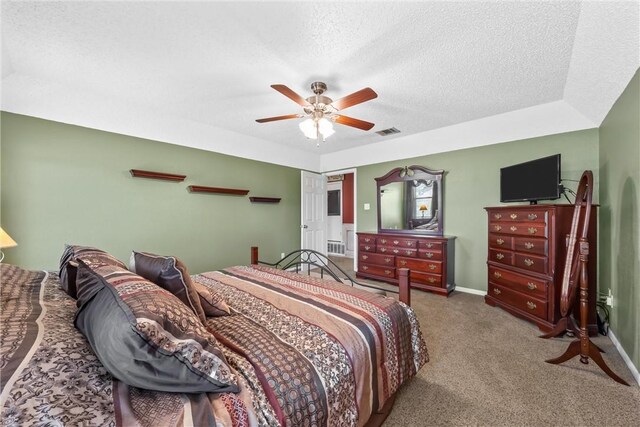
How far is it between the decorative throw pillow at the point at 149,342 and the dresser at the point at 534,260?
317 cm

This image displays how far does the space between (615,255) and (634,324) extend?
2.41 feet

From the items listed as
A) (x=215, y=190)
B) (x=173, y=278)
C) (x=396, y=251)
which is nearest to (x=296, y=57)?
(x=173, y=278)

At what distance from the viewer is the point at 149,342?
2.46ft

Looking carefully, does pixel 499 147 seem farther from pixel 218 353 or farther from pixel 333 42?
pixel 218 353

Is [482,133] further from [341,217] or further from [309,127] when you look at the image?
[341,217]

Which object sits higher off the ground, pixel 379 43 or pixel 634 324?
pixel 379 43

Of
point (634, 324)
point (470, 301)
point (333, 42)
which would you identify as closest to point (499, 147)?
point (470, 301)

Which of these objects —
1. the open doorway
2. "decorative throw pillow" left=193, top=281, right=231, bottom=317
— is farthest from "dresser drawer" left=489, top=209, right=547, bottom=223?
the open doorway

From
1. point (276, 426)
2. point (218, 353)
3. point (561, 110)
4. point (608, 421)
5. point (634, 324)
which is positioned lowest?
point (608, 421)

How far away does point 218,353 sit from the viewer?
2.89 ft

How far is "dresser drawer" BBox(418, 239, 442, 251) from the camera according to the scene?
3855 mm

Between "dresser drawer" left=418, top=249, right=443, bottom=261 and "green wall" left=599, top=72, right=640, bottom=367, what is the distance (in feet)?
5.42

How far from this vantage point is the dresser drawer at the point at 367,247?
15.2 ft

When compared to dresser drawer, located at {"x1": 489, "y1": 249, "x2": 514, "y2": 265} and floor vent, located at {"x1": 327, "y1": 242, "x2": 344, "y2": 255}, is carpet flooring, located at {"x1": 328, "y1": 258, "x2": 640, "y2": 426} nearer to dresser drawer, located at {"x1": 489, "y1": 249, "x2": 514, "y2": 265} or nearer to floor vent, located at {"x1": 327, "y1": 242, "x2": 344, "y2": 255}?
dresser drawer, located at {"x1": 489, "y1": 249, "x2": 514, "y2": 265}
